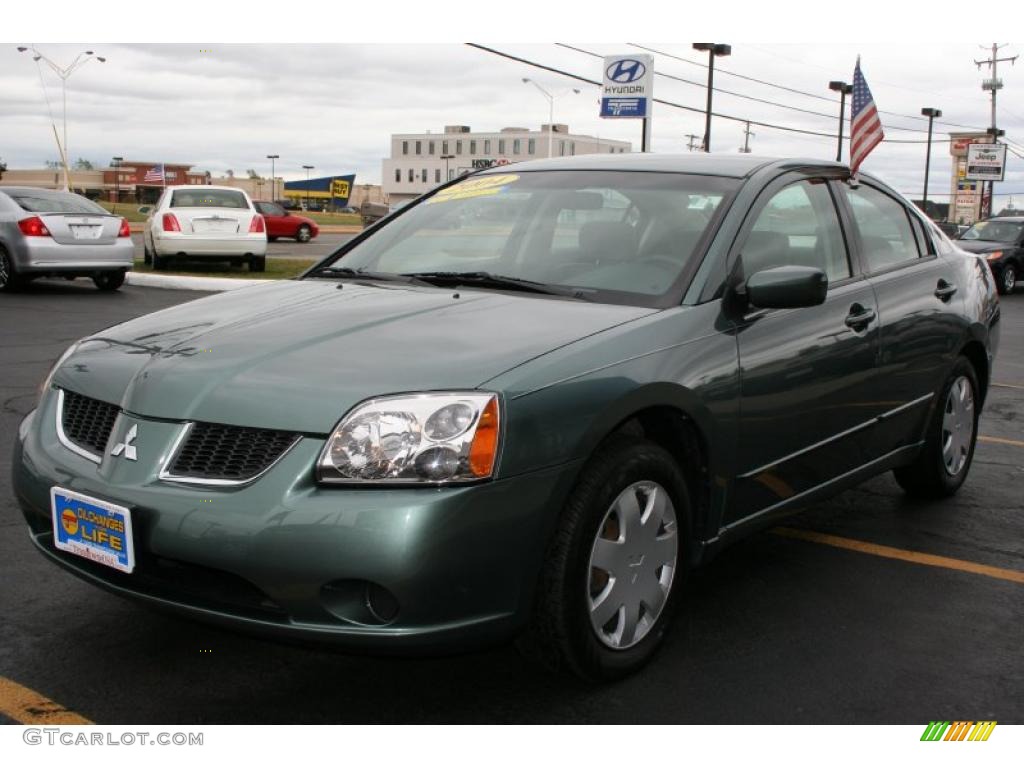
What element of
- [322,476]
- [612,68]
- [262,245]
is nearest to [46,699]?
[322,476]

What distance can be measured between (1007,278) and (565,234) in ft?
66.8

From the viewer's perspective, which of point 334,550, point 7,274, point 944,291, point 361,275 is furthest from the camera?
point 7,274

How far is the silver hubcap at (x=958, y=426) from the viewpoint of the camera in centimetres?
526

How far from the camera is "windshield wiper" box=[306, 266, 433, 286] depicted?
4062 millimetres

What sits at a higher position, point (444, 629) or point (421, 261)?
point (421, 261)

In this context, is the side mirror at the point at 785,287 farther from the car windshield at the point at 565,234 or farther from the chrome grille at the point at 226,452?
the chrome grille at the point at 226,452

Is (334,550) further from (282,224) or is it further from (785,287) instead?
(282,224)

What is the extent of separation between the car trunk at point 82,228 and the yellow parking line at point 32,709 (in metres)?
12.9

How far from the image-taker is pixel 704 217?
12.9ft

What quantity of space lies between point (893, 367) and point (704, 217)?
118cm

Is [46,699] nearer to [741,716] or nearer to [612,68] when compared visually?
[741,716]

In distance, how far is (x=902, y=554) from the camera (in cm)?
464

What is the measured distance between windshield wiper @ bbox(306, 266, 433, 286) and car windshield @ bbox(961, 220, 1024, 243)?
2100 cm

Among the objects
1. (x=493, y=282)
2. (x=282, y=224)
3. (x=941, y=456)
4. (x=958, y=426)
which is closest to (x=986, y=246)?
(x=958, y=426)
